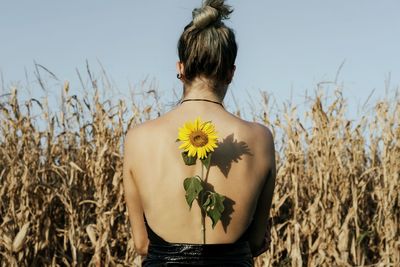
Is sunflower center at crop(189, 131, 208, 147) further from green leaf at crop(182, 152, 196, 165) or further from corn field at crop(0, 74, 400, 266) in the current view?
corn field at crop(0, 74, 400, 266)

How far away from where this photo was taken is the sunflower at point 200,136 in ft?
6.82

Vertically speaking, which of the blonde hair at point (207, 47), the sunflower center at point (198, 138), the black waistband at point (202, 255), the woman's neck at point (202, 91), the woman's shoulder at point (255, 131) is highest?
the blonde hair at point (207, 47)

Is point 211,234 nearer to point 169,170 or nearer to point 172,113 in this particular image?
point 169,170

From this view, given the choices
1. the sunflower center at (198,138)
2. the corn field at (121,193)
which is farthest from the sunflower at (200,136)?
the corn field at (121,193)

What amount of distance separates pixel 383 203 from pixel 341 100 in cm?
83

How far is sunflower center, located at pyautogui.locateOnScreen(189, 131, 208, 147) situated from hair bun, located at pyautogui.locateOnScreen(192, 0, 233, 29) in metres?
0.33

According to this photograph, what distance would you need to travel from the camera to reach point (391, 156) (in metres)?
5.69

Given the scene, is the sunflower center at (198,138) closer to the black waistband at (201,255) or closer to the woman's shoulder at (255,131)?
the woman's shoulder at (255,131)

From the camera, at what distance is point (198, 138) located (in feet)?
6.70

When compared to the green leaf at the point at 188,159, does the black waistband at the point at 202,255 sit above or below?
below

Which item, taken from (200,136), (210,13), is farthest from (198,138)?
(210,13)

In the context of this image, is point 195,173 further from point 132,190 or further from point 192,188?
point 132,190

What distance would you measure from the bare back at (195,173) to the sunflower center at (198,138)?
0.22ft

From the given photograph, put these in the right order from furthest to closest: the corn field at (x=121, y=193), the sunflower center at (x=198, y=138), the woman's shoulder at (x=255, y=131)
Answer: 1. the corn field at (x=121, y=193)
2. the woman's shoulder at (x=255, y=131)
3. the sunflower center at (x=198, y=138)
